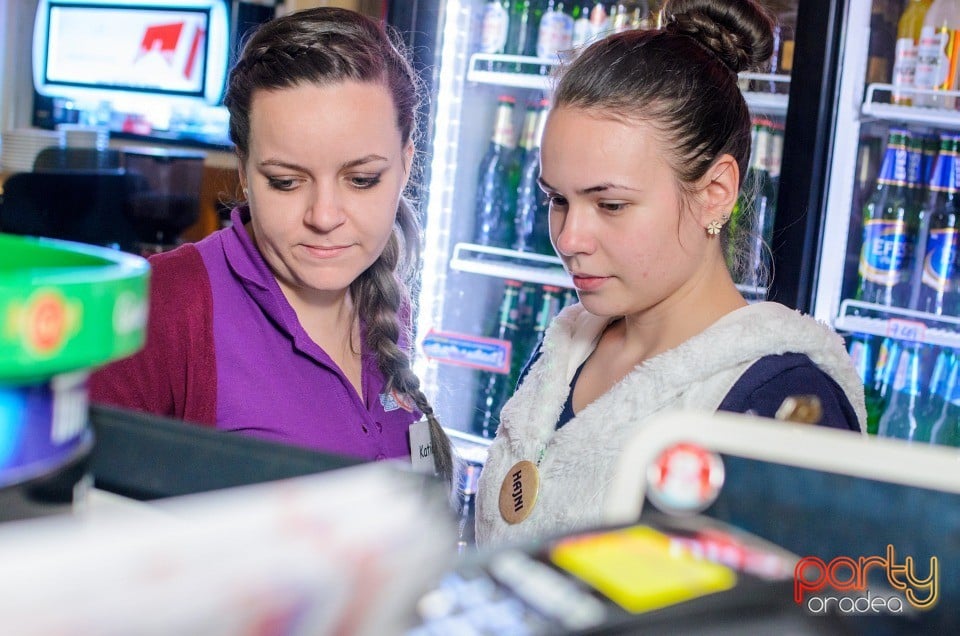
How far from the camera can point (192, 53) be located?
4.39 m

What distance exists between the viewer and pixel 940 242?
2734 mm

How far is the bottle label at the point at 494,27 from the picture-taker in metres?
3.07

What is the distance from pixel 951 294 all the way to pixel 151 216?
2809mm

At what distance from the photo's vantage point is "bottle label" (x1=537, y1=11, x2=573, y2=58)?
3068 millimetres

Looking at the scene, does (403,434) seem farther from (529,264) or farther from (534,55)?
(534,55)

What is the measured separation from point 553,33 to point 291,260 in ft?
5.88

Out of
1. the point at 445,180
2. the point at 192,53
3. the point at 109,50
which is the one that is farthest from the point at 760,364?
the point at 109,50

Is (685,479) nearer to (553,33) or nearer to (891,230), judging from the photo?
(891,230)

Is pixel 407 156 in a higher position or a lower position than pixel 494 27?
lower

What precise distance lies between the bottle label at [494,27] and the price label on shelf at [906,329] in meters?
1.43

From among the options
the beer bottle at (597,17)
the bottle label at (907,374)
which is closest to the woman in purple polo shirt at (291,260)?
the beer bottle at (597,17)

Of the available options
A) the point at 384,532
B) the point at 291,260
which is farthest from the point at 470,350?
the point at 384,532

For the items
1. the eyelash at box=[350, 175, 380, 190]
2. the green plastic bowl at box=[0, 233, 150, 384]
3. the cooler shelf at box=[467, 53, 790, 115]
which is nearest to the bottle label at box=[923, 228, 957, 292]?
the cooler shelf at box=[467, 53, 790, 115]

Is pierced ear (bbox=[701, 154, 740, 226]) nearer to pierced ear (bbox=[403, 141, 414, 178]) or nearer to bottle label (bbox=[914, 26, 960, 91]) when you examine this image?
pierced ear (bbox=[403, 141, 414, 178])
